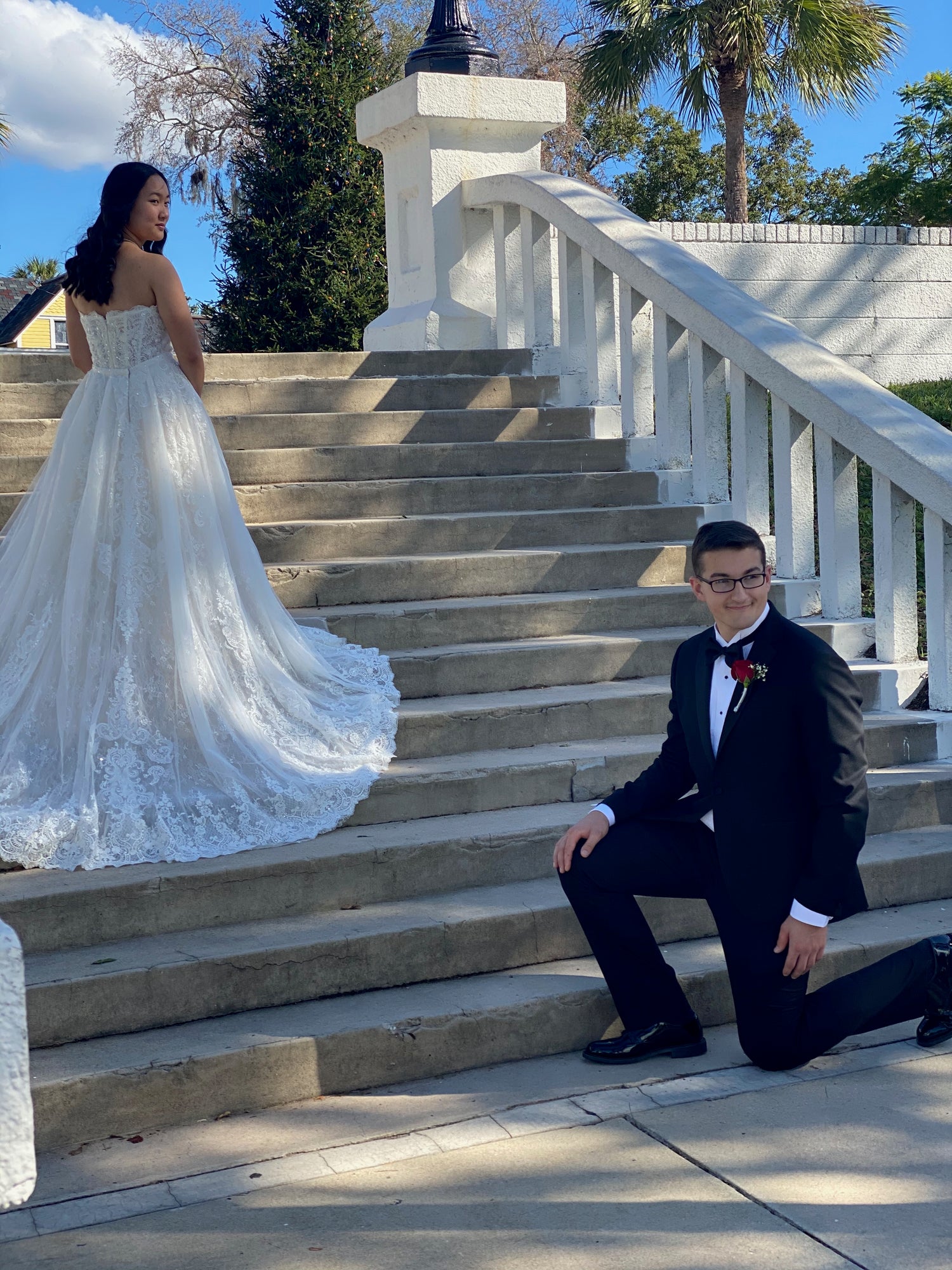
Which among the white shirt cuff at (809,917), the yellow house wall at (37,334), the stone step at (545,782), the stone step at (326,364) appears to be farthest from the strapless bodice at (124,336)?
the yellow house wall at (37,334)

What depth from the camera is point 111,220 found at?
14.6 feet

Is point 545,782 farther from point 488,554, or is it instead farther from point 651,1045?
point 488,554

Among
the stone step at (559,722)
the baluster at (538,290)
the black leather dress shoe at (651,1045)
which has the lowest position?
the black leather dress shoe at (651,1045)

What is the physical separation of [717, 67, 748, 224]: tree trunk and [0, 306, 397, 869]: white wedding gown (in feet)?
49.0

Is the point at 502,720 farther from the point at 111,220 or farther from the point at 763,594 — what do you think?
the point at 111,220

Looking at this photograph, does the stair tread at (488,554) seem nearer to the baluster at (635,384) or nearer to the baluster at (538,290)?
the baluster at (635,384)

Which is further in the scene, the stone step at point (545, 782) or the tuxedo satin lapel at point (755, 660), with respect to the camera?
the stone step at point (545, 782)

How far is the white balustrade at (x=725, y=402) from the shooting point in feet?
17.3

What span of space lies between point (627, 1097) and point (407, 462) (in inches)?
150

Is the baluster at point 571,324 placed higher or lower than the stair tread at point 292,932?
higher

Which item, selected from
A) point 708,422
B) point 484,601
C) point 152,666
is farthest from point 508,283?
point 152,666

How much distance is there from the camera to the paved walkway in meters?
2.60

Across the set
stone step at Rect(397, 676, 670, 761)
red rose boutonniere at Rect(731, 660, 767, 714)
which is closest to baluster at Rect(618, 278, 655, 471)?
stone step at Rect(397, 676, 670, 761)

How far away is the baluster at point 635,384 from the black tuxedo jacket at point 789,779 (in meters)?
3.42
